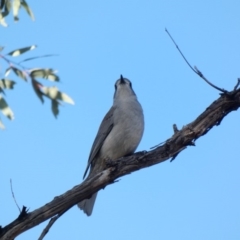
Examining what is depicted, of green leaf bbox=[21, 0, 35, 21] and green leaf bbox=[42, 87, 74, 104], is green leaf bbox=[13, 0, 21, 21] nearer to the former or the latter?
green leaf bbox=[21, 0, 35, 21]

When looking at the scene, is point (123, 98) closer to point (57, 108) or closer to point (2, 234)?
point (2, 234)

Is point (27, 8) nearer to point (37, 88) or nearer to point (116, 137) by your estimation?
point (37, 88)

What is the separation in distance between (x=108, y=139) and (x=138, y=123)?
35 centimetres

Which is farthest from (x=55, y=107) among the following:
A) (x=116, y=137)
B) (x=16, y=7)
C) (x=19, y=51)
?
(x=116, y=137)

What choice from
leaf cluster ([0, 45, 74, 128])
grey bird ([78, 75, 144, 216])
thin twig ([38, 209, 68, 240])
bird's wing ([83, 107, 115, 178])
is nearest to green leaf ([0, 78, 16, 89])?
leaf cluster ([0, 45, 74, 128])

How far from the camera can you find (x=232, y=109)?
4418mm

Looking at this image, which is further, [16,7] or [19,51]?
[16,7]

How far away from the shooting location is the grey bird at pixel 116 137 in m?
6.22

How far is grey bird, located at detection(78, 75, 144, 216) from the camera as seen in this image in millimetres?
6219

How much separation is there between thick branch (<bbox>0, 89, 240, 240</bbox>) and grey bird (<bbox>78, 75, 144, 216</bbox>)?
1506mm

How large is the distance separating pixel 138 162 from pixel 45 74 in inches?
60.0

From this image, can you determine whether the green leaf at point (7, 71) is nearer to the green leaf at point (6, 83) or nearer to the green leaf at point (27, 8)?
the green leaf at point (6, 83)

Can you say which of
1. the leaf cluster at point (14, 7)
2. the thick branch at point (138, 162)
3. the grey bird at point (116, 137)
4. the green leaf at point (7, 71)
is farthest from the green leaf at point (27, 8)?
the grey bird at point (116, 137)

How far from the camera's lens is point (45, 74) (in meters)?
3.23
